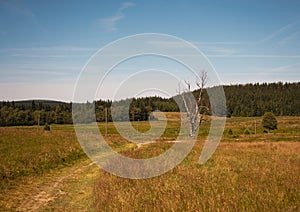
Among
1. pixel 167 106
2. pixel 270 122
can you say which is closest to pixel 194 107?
pixel 270 122

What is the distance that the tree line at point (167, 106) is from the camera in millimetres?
74213

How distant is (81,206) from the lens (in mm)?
8289

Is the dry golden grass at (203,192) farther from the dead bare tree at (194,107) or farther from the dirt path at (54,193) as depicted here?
the dead bare tree at (194,107)

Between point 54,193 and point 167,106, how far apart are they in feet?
255

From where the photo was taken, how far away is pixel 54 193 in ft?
33.0

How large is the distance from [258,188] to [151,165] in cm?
542

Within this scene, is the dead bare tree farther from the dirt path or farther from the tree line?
the dirt path

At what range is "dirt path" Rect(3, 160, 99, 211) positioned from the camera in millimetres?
8469

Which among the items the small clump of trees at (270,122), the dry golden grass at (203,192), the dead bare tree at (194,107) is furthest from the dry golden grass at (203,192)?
the small clump of trees at (270,122)

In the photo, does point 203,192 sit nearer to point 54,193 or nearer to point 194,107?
point 54,193

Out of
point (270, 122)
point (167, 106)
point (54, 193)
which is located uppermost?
point (167, 106)

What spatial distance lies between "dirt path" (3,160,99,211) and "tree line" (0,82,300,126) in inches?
947

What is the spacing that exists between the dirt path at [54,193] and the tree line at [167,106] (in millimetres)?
24043

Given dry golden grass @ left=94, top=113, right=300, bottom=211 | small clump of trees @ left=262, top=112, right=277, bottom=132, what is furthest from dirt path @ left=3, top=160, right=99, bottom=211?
small clump of trees @ left=262, top=112, right=277, bottom=132
